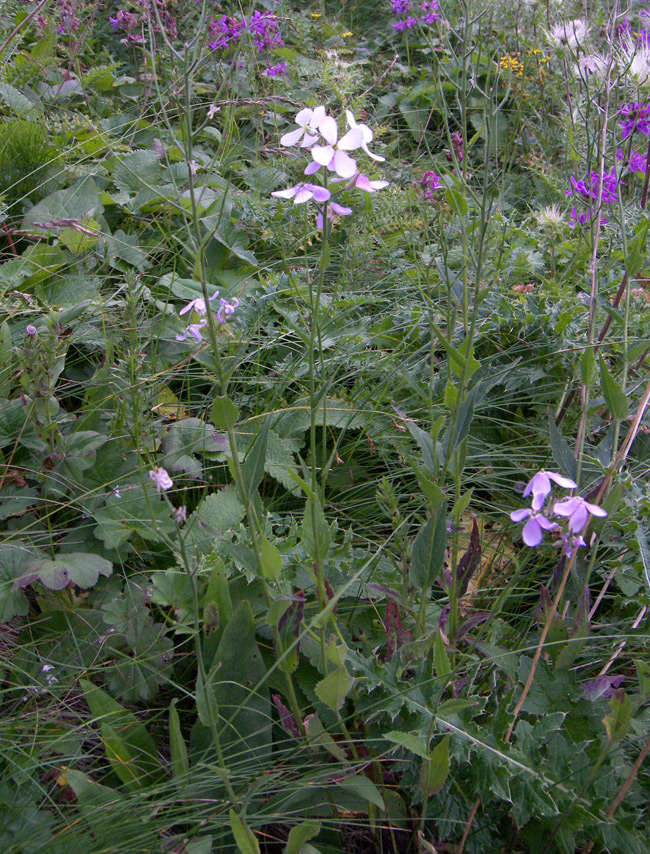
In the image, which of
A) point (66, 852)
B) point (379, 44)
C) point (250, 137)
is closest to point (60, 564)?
point (66, 852)

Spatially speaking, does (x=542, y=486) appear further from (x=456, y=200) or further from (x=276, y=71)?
(x=276, y=71)

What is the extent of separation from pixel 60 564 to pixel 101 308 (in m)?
0.79

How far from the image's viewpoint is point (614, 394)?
973 millimetres

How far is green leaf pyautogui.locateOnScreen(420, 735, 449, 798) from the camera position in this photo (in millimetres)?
817

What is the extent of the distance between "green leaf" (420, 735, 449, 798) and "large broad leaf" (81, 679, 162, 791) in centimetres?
39

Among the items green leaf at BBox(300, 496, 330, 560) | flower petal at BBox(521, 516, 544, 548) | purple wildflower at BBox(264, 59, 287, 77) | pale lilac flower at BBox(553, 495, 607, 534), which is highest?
purple wildflower at BBox(264, 59, 287, 77)

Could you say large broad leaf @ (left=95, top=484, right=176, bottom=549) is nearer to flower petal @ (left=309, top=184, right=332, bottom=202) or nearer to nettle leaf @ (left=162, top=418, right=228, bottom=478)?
nettle leaf @ (left=162, top=418, right=228, bottom=478)

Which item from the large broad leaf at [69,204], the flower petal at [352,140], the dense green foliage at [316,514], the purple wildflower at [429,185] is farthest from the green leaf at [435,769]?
the large broad leaf at [69,204]

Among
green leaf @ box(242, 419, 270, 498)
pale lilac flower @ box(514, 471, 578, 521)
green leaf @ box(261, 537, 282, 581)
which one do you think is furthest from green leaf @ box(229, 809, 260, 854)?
pale lilac flower @ box(514, 471, 578, 521)

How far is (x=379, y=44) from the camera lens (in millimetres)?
4133

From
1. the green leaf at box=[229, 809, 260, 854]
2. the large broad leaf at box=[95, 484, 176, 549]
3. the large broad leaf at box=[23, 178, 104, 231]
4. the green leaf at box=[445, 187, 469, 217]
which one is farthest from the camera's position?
the large broad leaf at box=[23, 178, 104, 231]

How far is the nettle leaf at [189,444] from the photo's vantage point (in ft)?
4.66

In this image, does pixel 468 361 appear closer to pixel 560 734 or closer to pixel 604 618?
pixel 560 734

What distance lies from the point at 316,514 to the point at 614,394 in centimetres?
A: 47
